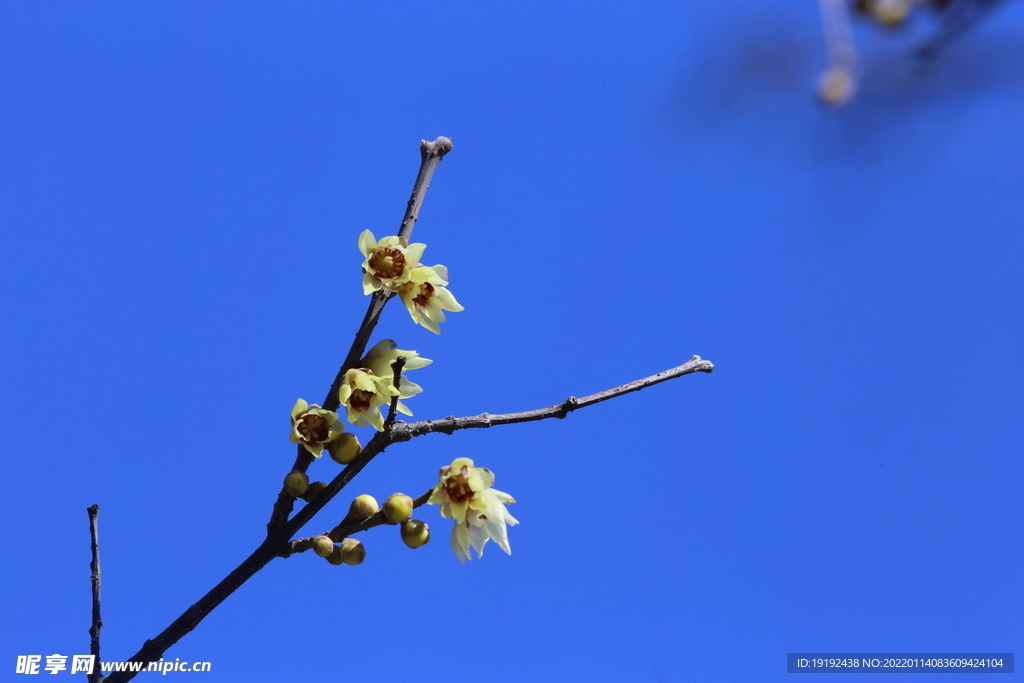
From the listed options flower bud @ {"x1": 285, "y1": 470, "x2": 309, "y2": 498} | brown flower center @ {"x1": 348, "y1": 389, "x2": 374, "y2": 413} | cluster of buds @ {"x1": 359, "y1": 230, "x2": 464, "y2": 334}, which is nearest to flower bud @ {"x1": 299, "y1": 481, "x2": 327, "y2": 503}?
flower bud @ {"x1": 285, "y1": 470, "x2": 309, "y2": 498}

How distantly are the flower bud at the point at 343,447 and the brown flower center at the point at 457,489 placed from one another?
291 millimetres

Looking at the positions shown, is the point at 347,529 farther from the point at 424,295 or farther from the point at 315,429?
the point at 424,295

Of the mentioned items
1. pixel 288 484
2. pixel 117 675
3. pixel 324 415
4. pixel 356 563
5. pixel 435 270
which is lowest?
pixel 117 675

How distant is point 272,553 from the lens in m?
2.07

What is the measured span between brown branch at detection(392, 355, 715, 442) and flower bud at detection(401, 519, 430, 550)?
0.27m

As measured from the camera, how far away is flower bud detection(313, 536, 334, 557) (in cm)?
204

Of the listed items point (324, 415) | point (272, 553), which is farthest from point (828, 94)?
point (272, 553)

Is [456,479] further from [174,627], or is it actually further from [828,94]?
[828,94]

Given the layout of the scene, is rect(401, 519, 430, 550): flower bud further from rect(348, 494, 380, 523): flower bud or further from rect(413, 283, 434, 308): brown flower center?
rect(413, 283, 434, 308): brown flower center

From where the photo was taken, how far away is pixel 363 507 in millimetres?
2117

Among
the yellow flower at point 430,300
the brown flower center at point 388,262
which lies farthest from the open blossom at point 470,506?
the brown flower center at point 388,262

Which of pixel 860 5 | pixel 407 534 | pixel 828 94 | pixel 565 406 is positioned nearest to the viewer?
pixel 828 94

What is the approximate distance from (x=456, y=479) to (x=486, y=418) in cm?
25

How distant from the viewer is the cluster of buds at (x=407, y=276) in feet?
7.80
